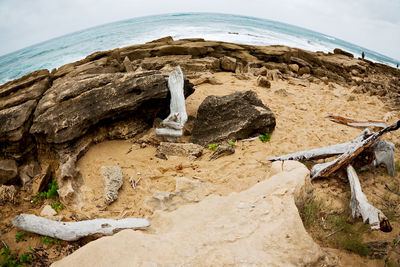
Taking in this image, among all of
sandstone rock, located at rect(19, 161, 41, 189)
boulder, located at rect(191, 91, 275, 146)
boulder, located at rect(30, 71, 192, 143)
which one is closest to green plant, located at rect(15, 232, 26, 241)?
sandstone rock, located at rect(19, 161, 41, 189)

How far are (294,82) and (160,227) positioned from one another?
10588 millimetres

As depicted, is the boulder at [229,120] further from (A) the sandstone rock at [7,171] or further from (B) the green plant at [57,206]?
(A) the sandstone rock at [7,171]

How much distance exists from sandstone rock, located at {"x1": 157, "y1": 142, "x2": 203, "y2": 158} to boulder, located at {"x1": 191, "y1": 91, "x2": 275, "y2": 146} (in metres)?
0.36

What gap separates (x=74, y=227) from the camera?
2.89m

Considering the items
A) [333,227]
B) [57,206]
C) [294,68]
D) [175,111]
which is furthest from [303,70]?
[57,206]

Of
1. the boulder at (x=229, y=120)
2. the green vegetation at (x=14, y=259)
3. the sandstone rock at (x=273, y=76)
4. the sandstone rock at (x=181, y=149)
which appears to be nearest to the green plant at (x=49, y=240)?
the green vegetation at (x=14, y=259)

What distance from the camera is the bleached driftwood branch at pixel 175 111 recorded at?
5.44 meters

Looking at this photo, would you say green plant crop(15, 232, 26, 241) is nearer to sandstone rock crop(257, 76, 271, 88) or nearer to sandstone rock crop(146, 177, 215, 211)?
sandstone rock crop(146, 177, 215, 211)

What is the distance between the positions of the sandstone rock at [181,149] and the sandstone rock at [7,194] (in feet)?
9.74

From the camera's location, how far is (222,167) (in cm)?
427

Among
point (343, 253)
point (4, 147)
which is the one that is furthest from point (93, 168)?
point (343, 253)

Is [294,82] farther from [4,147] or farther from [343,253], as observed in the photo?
[4,147]

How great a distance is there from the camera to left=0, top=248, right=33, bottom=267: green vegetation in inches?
104

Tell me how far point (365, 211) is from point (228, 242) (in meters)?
1.95
